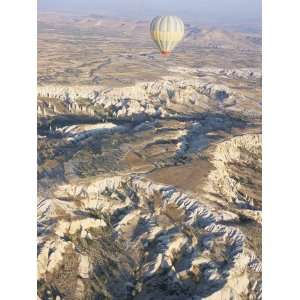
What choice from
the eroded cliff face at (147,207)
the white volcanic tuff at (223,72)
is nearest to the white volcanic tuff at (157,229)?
the eroded cliff face at (147,207)

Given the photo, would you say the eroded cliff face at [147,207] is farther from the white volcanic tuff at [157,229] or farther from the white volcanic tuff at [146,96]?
the white volcanic tuff at [146,96]

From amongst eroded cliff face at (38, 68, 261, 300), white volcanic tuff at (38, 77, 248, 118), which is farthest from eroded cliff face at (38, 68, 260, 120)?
eroded cliff face at (38, 68, 261, 300)

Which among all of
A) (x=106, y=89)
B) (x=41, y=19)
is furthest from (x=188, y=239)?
(x=41, y=19)

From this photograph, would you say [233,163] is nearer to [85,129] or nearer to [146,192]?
[146,192]

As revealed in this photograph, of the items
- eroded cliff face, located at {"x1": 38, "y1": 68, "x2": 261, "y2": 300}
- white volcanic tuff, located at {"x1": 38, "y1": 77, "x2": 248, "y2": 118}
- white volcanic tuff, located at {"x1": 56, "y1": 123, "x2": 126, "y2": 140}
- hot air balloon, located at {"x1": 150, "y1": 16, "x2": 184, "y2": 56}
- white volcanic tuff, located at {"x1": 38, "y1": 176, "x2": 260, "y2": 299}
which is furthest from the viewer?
white volcanic tuff, located at {"x1": 38, "y1": 77, "x2": 248, "y2": 118}

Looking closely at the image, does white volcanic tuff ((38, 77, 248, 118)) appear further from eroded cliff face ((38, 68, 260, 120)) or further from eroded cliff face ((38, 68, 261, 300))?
eroded cliff face ((38, 68, 261, 300))

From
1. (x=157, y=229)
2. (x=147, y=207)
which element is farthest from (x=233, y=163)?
(x=157, y=229)

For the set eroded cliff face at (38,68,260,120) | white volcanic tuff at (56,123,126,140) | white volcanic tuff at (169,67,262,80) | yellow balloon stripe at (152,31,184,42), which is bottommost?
white volcanic tuff at (56,123,126,140)
